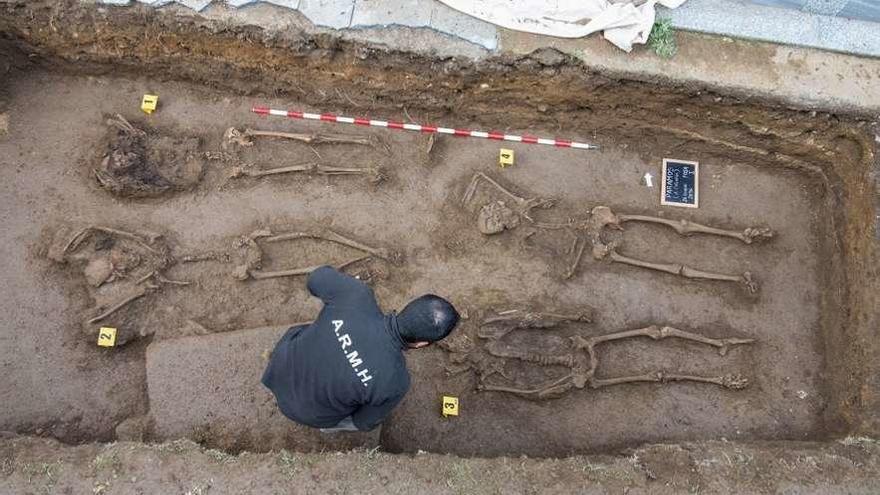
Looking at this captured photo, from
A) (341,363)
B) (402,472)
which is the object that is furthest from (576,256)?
(341,363)

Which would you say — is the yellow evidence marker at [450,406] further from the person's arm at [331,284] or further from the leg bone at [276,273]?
the person's arm at [331,284]

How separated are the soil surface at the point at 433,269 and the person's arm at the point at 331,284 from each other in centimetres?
139

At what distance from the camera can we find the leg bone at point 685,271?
5305 millimetres

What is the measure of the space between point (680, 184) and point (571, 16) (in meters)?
1.69

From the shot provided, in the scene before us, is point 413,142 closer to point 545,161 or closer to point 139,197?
point 545,161

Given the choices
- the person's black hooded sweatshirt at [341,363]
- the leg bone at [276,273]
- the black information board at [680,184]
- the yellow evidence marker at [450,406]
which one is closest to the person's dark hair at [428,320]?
the person's black hooded sweatshirt at [341,363]

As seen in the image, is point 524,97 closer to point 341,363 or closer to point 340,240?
point 340,240

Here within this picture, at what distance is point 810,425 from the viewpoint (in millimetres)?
5098

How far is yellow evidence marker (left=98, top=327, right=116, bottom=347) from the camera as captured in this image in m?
4.89

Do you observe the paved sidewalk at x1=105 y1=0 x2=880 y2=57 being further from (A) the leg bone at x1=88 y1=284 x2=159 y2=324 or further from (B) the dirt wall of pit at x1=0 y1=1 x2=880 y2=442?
(A) the leg bone at x1=88 y1=284 x2=159 y2=324

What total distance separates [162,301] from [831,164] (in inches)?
217

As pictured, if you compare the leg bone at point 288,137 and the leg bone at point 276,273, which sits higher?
the leg bone at point 288,137

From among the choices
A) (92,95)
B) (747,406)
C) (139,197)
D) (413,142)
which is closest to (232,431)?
(139,197)

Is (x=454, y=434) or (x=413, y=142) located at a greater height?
(x=413, y=142)
